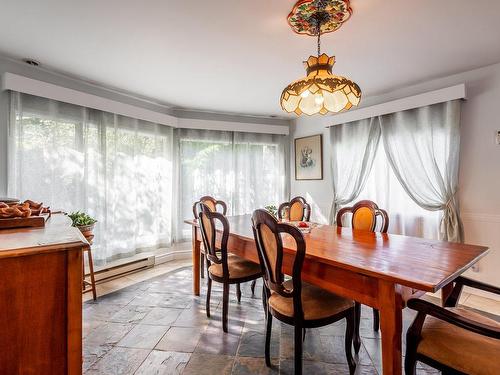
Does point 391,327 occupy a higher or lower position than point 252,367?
higher

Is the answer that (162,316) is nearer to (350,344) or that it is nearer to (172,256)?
(350,344)

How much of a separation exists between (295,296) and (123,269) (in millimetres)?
2766

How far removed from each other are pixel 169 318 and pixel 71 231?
149 cm

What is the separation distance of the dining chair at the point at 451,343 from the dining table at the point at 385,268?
0.07m

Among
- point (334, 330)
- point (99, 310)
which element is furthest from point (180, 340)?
point (334, 330)

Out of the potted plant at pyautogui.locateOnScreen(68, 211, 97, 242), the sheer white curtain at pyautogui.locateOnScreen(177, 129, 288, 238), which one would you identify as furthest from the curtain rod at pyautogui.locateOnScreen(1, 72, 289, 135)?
the potted plant at pyautogui.locateOnScreen(68, 211, 97, 242)

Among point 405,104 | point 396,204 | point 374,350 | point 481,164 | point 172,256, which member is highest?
point 405,104

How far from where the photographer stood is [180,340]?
214cm

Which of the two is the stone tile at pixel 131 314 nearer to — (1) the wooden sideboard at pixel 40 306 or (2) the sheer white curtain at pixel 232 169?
(1) the wooden sideboard at pixel 40 306

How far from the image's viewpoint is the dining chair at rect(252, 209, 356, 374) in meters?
1.55

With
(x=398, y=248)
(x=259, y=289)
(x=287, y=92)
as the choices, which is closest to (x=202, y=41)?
(x=287, y=92)

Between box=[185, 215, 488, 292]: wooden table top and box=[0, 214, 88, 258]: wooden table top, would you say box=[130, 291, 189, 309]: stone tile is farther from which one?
box=[0, 214, 88, 258]: wooden table top

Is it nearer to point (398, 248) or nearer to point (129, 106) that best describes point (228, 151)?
point (129, 106)

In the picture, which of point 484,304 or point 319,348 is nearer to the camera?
point 319,348
